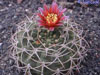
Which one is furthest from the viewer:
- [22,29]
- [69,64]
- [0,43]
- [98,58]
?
[0,43]

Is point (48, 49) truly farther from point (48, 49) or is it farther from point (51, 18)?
point (51, 18)

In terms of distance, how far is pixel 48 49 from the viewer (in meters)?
1.58

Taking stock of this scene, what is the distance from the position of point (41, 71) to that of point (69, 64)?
9.2 inches

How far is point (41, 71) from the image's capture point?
163 cm

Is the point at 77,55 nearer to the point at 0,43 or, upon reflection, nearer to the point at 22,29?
the point at 22,29

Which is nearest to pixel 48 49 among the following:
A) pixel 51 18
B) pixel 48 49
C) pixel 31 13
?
pixel 48 49

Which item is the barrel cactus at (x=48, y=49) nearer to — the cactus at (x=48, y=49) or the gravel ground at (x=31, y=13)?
the cactus at (x=48, y=49)

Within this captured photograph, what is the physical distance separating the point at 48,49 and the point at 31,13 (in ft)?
3.53

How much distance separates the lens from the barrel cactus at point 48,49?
161 cm

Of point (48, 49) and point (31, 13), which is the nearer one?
point (48, 49)

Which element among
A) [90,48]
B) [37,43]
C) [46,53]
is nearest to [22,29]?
[37,43]

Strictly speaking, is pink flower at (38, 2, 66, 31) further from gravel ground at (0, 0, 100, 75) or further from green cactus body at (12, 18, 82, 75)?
gravel ground at (0, 0, 100, 75)

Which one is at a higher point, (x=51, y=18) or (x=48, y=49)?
(x=51, y=18)

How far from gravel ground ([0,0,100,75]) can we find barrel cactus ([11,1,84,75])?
309mm
